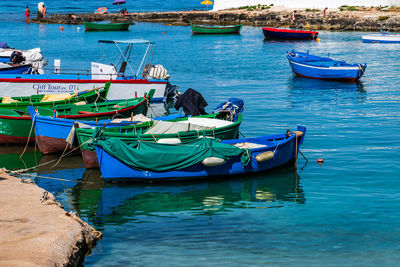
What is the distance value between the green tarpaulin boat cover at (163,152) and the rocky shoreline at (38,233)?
281 centimetres

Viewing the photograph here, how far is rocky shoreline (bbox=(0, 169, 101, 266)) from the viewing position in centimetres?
897

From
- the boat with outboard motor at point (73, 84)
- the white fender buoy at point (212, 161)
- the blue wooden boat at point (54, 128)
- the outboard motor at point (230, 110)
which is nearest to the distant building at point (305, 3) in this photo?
the boat with outboard motor at point (73, 84)

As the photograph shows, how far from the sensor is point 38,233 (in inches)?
389

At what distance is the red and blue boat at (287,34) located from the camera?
5919cm

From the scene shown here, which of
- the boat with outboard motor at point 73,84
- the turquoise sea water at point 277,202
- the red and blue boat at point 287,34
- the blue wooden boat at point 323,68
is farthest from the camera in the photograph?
the red and blue boat at point 287,34

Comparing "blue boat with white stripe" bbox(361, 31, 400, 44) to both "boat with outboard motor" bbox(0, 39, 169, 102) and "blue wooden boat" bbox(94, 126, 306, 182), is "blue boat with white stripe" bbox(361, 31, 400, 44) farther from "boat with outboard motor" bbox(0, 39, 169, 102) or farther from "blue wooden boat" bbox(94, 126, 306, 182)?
"blue wooden boat" bbox(94, 126, 306, 182)

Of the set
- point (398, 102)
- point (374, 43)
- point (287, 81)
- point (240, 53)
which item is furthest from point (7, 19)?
point (398, 102)

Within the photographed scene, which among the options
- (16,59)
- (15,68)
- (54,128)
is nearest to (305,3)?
(16,59)

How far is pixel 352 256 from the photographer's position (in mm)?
11039

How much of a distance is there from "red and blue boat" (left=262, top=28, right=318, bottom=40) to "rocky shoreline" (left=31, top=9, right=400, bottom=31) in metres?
9.90

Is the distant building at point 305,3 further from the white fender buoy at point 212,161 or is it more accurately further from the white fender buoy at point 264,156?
the white fender buoy at point 212,161

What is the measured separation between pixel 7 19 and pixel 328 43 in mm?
51160

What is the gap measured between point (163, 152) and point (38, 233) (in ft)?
18.4

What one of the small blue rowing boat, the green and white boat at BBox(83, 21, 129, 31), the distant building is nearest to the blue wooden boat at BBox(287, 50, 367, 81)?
the small blue rowing boat
